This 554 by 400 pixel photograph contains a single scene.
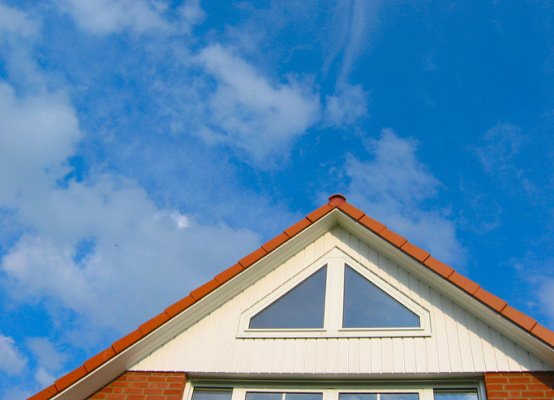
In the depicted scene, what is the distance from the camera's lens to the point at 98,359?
5961 millimetres

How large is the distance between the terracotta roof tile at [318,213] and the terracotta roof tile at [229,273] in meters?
1.21

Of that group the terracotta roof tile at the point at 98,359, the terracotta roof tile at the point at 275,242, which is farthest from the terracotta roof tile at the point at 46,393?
the terracotta roof tile at the point at 275,242

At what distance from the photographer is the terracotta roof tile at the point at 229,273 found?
661 cm

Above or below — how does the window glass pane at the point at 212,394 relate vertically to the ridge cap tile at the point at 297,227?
below

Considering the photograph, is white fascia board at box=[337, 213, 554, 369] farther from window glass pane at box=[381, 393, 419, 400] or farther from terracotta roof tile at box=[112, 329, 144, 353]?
terracotta roof tile at box=[112, 329, 144, 353]

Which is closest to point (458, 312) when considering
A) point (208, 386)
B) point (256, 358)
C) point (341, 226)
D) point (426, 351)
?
point (426, 351)

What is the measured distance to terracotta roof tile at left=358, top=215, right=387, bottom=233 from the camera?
265 inches

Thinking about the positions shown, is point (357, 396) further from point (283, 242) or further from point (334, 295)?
point (283, 242)

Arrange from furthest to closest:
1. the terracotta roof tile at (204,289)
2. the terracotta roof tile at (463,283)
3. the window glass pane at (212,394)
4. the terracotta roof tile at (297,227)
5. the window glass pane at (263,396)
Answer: the terracotta roof tile at (297,227)
the terracotta roof tile at (204,289)
the window glass pane at (212,394)
the window glass pane at (263,396)
the terracotta roof tile at (463,283)

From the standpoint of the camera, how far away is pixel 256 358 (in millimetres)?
6125

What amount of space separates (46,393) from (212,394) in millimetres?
1915

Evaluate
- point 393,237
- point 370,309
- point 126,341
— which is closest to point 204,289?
point 126,341

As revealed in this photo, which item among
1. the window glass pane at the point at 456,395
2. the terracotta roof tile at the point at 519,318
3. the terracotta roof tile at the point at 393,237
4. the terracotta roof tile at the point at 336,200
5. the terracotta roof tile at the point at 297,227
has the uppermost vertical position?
the terracotta roof tile at the point at 336,200

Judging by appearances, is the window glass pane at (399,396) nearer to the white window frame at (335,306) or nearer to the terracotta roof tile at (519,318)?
the white window frame at (335,306)
